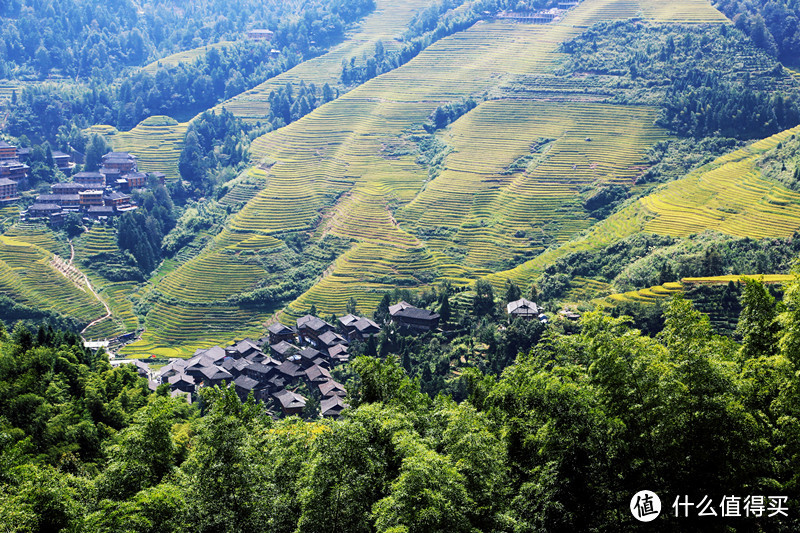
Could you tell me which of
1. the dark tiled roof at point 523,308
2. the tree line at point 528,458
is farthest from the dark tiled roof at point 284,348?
the tree line at point 528,458

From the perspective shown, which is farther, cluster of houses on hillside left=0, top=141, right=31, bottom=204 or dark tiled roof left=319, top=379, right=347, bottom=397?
cluster of houses on hillside left=0, top=141, right=31, bottom=204

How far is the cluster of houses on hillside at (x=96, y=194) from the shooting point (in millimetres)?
71688

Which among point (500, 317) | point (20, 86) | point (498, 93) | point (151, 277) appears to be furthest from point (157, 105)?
point (500, 317)

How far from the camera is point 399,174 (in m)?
73.9

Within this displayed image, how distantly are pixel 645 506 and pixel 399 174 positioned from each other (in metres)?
59.9

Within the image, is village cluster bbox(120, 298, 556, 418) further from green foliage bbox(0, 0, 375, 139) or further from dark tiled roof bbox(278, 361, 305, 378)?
green foliage bbox(0, 0, 375, 139)

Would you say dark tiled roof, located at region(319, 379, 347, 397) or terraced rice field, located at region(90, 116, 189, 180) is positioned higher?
dark tiled roof, located at region(319, 379, 347, 397)

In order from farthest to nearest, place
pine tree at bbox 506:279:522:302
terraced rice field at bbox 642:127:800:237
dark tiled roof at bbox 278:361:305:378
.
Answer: terraced rice field at bbox 642:127:800:237 → pine tree at bbox 506:279:522:302 → dark tiled roof at bbox 278:361:305:378

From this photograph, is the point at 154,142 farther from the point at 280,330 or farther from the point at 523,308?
the point at 523,308

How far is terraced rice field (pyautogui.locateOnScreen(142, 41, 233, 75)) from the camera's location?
11157cm

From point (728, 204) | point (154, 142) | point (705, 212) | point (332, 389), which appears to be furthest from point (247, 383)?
point (154, 142)

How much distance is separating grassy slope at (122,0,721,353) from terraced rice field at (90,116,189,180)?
12187 millimetres

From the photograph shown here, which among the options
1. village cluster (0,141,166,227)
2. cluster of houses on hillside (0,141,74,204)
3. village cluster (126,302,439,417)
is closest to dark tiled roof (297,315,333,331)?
village cluster (126,302,439,417)

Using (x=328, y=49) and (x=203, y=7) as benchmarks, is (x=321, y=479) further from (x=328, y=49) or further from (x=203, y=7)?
(x=203, y=7)
